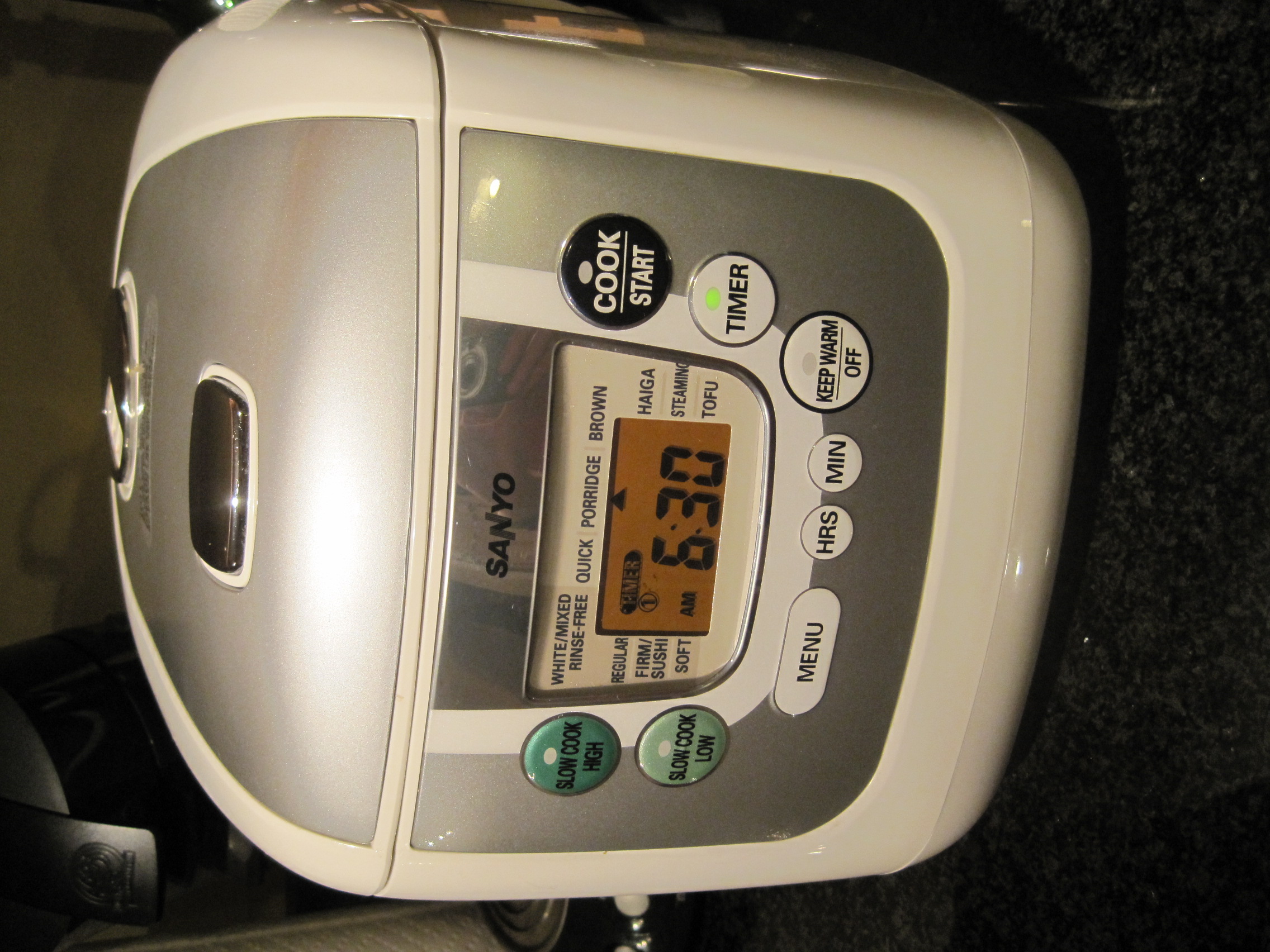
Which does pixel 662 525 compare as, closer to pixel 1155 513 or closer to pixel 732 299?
pixel 732 299

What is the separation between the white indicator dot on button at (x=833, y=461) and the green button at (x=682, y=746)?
0.55ft

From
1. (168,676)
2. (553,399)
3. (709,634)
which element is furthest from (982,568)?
(168,676)

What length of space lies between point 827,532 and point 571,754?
213 millimetres

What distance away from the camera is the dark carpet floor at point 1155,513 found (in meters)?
0.66

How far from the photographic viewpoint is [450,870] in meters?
0.58

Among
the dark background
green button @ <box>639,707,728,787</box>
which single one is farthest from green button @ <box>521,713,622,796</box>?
the dark background

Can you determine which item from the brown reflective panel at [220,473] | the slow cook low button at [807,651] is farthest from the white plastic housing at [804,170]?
the brown reflective panel at [220,473]

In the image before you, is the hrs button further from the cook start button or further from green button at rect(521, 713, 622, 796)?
green button at rect(521, 713, 622, 796)

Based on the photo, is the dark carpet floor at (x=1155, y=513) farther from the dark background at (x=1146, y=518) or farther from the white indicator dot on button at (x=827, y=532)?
the white indicator dot on button at (x=827, y=532)

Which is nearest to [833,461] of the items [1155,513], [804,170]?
[804,170]

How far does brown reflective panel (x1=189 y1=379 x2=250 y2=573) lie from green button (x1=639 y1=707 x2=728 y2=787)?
0.91ft

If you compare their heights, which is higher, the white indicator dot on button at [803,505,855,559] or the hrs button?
the hrs button

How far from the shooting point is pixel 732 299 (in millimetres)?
538

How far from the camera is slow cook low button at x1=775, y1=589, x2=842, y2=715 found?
58 cm
